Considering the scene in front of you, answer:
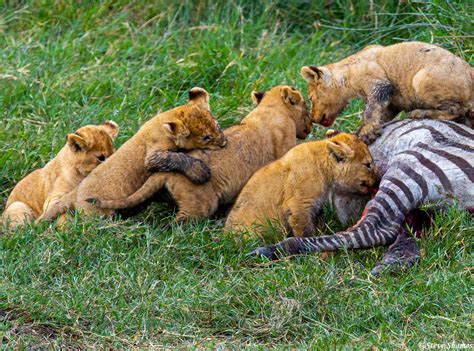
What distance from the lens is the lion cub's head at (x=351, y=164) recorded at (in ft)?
26.6

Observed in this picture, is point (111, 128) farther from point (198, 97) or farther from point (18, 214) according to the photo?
point (18, 214)

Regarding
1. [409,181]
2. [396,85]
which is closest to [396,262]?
[409,181]

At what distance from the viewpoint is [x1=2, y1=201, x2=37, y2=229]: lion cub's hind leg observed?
8328 mm

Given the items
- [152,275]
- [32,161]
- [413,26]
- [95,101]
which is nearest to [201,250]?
[152,275]

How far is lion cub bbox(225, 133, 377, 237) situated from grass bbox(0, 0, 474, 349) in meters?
0.32

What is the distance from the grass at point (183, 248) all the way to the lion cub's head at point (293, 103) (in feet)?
Answer: 2.61

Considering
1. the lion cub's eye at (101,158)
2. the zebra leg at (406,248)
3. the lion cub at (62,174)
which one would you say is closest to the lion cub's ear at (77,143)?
the lion cub at (62,174)

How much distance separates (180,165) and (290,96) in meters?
1.30

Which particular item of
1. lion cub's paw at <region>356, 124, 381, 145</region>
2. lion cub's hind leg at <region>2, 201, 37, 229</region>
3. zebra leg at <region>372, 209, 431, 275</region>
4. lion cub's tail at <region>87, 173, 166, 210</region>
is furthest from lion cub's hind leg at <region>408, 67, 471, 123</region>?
lion cub's hind leg at <region>2, 201, 37, 229</region>

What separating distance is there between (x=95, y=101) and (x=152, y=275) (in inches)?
128

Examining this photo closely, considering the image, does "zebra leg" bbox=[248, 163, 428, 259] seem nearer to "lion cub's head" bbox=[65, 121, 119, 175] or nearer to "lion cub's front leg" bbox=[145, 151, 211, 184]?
"lion cub's front leg" bbox=[145, 151, 211, 184]

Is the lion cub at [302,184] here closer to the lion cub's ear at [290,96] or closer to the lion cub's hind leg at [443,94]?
the lion cub's hind leg at [443,94]

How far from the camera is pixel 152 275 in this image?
7441 millimetres

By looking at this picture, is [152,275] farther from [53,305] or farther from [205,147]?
[205,147]
